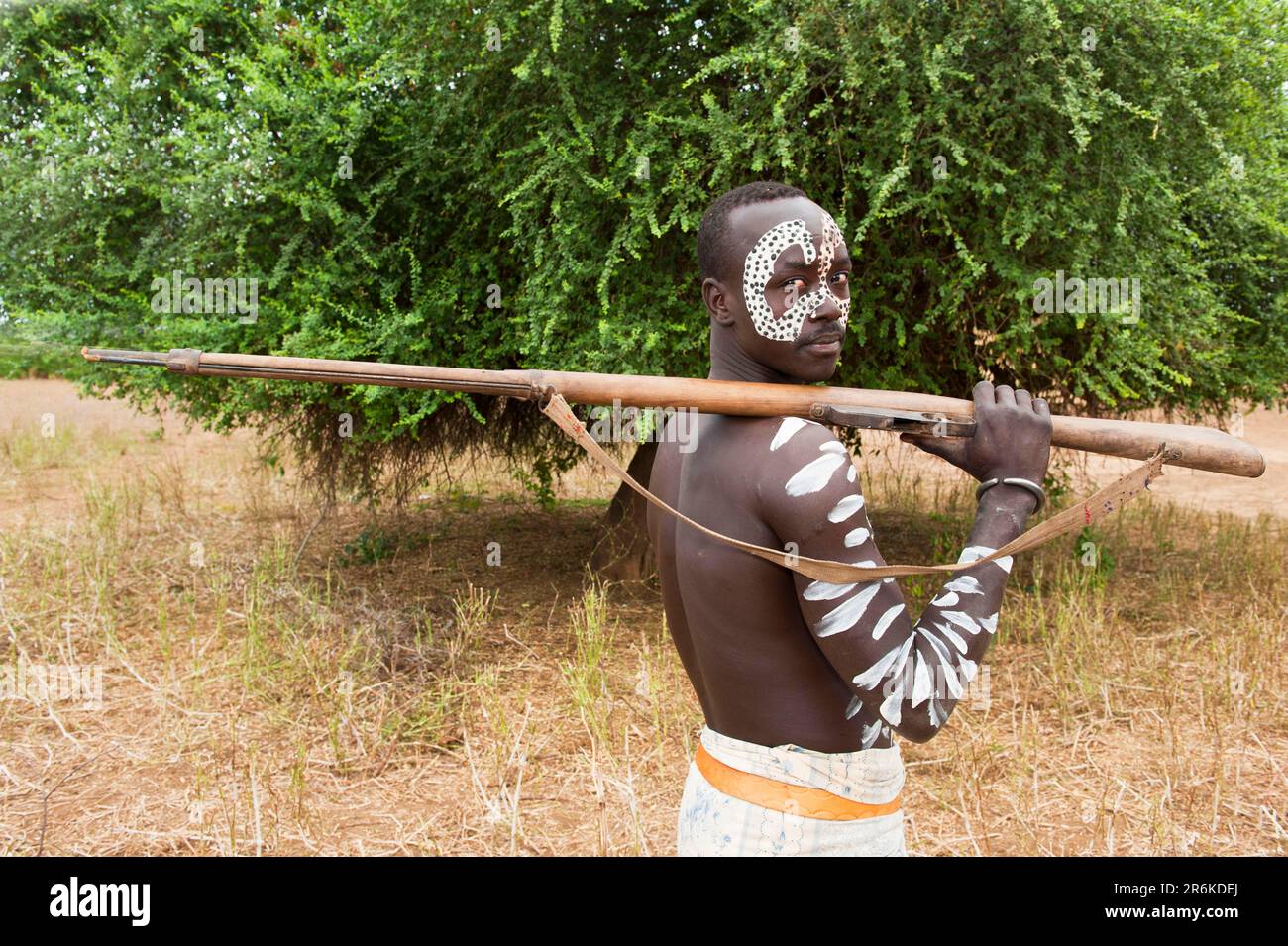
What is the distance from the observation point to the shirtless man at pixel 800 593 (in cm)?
174

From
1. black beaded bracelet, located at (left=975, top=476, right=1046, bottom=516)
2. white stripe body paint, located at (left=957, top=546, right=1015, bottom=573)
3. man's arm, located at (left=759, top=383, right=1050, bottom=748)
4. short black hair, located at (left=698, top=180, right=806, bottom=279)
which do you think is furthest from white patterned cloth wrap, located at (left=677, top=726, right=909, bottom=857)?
short black hair, located at (left=698, top=180, right=806, bottom=279)

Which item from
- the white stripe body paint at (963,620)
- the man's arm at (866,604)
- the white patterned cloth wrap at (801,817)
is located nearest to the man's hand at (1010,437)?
the man's arm at (866,604)

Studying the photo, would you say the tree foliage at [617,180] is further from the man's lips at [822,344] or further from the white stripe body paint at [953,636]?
the white stripe body paint at [953,636]

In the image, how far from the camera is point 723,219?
2.02 meters

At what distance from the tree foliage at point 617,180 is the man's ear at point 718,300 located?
3023mm

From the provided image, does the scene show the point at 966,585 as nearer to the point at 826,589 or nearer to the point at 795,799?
the point at 826,589

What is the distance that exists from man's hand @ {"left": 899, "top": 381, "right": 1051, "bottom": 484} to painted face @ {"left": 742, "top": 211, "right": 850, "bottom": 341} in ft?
1.26

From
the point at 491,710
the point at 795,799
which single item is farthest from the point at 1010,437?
the point at 491,710

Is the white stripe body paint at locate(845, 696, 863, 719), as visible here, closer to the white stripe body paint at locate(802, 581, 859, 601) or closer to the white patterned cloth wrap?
the white patterned cloth wrap

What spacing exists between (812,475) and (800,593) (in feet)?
0.71

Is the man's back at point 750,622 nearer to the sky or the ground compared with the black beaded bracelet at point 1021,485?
nearer to the ground

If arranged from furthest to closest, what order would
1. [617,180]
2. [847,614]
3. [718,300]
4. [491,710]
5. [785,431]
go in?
[617,180], [491,710], [718,300], [785,431], [847,614]

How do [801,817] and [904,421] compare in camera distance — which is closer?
[801,817]

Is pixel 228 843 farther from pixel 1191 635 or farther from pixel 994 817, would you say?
pixel 1191 635
